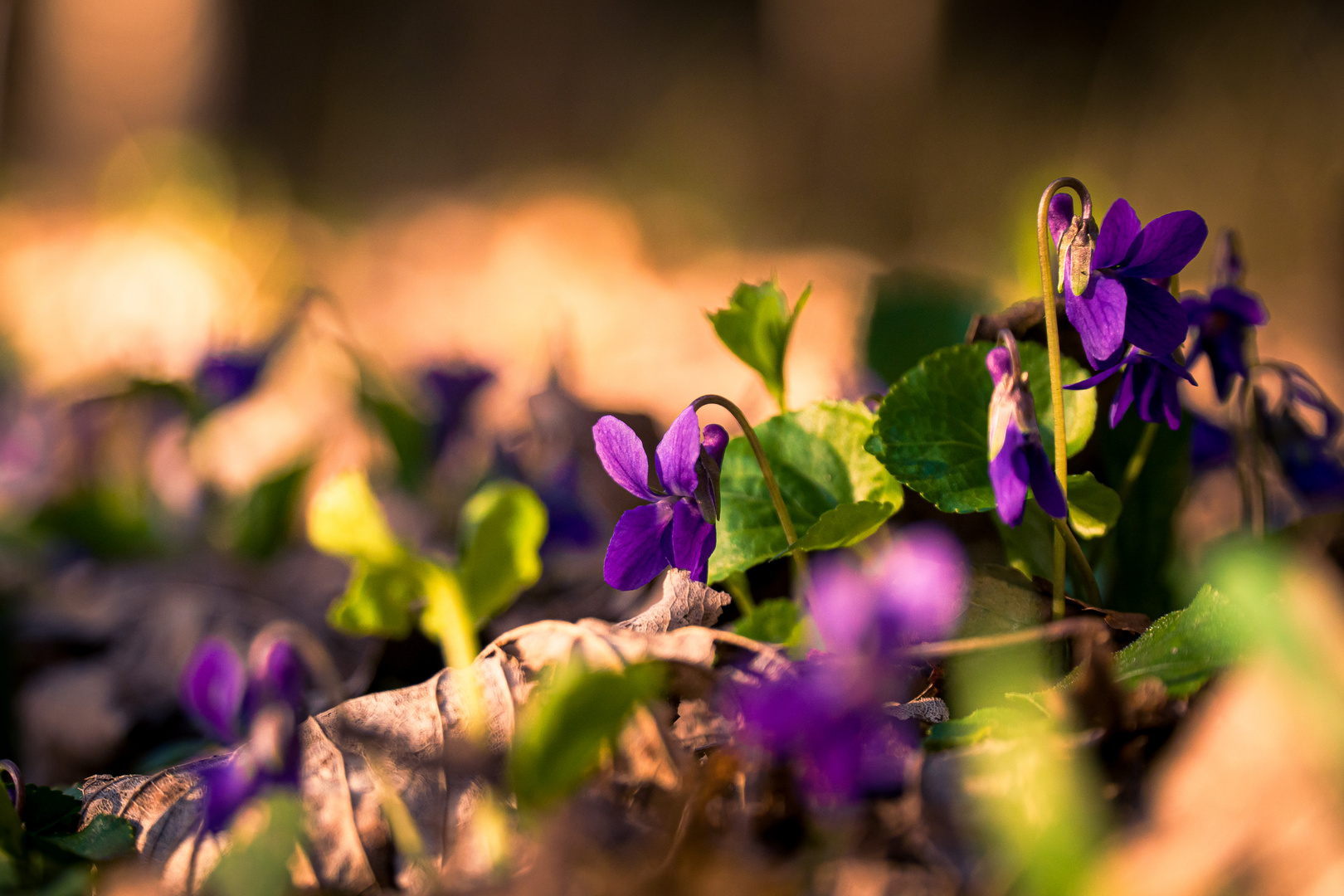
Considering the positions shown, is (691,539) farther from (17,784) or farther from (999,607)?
(17,784)

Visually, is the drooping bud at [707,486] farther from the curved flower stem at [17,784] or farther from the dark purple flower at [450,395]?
the dark purple flower at [450,395]

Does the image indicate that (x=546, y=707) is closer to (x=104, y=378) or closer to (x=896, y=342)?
(x=896, y=342)

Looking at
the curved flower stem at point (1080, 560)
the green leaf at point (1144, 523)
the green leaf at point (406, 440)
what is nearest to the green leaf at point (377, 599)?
the curved flower stem at point (1080, 560)

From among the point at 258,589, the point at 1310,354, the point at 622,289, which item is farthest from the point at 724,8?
the point at 258,589

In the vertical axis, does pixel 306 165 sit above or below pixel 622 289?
below

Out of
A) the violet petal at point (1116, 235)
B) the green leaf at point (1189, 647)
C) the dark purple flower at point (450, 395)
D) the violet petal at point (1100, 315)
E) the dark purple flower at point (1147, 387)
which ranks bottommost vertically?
the dark purple flower at point (450, 395)
